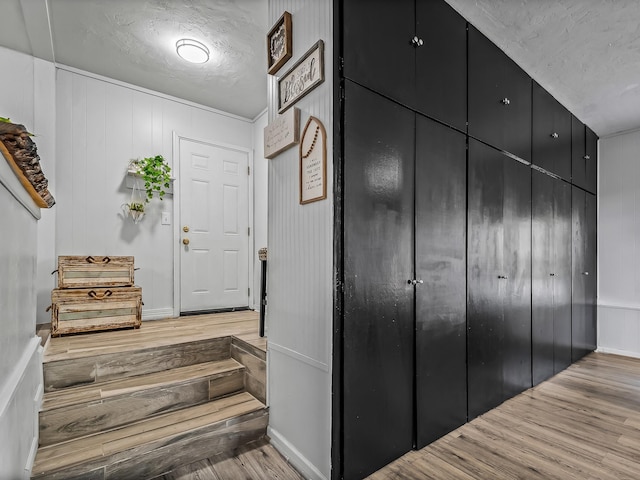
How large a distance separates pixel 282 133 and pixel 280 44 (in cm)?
53

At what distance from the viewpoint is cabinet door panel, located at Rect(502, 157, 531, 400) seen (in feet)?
8.43

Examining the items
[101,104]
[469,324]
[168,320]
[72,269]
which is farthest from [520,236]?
[101,104]

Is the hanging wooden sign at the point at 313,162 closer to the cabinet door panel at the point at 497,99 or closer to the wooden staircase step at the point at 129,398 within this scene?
the cabinet door panel at the point at 497,99

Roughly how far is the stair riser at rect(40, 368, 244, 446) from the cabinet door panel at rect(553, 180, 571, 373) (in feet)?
9.75

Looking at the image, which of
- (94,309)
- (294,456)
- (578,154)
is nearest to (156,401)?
(294,456)

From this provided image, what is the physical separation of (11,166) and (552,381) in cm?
400

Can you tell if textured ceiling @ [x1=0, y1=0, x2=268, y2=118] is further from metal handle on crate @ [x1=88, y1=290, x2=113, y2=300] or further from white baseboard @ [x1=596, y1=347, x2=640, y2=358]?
white baseboard @ [x1=596, y1=347, x2=640, y2=358]

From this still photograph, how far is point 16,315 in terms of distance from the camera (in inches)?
56.8

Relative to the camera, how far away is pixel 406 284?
1854mm

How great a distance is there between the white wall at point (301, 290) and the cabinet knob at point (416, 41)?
0.58m

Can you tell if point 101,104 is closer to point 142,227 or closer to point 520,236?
point 142,227

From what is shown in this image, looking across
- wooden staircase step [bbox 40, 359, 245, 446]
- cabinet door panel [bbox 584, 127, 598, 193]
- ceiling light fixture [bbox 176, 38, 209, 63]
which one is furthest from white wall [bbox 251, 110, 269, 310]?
cabinet door panel [bbox 584, 127, 598, 193]

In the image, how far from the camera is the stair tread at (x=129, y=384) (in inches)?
73.7

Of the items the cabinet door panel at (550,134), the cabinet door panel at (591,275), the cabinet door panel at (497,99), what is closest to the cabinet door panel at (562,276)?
the cabinet door panel at (550,134)
